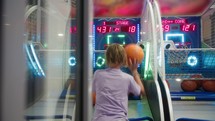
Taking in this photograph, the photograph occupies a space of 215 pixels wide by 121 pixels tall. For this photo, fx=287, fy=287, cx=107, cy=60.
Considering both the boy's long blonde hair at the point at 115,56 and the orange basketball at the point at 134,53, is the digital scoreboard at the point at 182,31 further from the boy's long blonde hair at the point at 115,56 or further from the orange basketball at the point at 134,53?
the boy's long blonde hair at the point at 115,56

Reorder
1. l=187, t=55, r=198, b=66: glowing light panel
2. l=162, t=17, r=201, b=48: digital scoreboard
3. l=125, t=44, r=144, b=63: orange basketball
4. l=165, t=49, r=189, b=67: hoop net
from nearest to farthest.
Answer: l=125, t=44, r=144, b=63: orange basketball → l=165, t=49, r=189, b=67: hoop net → l=187, t=55, r=198, b=66: glowing light panel → l=162, t=17, r=201, b=48: digital scoreboard

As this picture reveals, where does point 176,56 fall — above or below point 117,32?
below

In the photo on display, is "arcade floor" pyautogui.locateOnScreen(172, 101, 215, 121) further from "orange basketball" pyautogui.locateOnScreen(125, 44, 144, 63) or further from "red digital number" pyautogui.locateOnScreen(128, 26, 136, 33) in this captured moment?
"red digital number" pyautogui.locateOnScreen(128, 26, 136, 33)

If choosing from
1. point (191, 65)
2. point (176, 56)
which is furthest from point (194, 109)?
point (176, 56)

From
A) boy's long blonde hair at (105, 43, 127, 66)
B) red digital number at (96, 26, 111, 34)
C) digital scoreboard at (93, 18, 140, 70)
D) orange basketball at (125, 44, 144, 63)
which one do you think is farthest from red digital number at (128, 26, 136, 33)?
boy's long blonde hair at (105, 43, 127, 66)

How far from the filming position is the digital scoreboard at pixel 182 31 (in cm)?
610

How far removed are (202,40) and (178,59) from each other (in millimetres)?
2450

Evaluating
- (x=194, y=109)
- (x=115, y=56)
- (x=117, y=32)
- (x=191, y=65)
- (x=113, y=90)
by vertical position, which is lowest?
(x=194, y=109)

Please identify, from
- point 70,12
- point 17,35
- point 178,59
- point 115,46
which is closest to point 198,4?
point 178,59

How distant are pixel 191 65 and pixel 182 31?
1521 millimetres

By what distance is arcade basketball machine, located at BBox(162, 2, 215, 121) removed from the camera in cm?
396

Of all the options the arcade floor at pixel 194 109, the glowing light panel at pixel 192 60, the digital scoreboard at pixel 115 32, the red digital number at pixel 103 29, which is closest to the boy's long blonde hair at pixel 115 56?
the arcade floor at pixel 194 109

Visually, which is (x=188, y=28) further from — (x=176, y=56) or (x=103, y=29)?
(x=176, y=56)

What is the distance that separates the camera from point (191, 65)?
4.82 metres
